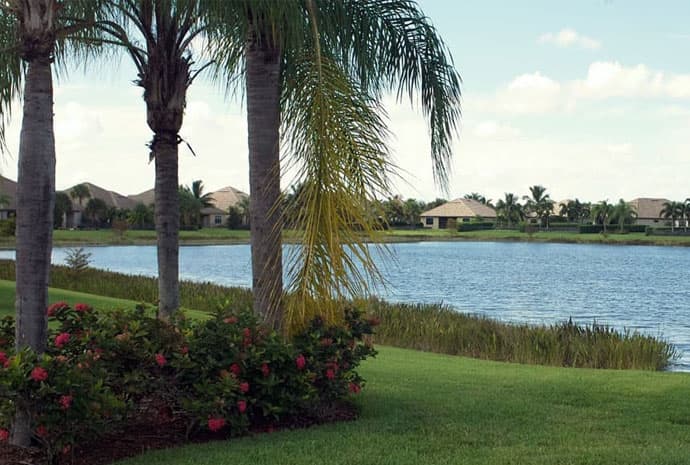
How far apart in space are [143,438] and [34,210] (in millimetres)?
2304

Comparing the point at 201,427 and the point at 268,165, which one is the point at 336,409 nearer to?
the point at 201,427

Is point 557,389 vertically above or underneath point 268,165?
underneath

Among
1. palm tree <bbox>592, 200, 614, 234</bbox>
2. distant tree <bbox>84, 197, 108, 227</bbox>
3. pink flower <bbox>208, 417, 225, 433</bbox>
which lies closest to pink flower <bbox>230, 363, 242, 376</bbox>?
pink flower <bbox>208, 417, 225, 433</bbox>

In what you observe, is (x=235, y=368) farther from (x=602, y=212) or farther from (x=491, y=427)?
(x=602, y=212)

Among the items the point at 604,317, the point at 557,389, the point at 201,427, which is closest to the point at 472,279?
the point at 604,317

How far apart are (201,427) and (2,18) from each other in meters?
6.57

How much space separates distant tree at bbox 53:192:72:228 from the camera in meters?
85.1

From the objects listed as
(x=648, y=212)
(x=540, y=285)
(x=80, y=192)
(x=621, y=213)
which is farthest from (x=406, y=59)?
(x=648, y=212)

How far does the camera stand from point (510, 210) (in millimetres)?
133000

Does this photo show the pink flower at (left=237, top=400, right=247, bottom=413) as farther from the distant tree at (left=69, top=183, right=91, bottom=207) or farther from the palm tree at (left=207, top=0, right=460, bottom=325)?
the distant tree at (left=69, top=183, right=91, bottom=207)

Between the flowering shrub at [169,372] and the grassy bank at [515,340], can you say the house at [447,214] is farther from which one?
the flowering shrub at [169,372]

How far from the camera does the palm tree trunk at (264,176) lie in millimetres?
8492

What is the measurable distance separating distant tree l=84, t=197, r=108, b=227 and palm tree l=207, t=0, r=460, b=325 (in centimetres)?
8809

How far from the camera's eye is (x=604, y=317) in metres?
30.3
